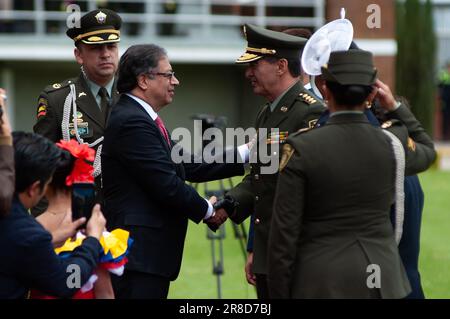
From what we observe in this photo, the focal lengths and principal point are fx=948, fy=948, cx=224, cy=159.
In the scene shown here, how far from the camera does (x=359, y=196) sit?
3836 millimetres

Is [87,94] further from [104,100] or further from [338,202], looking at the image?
[338,202]

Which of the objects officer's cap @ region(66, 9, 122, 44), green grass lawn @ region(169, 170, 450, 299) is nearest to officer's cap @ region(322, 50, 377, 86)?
officer's cap @ region(66, 9, 122, 44)

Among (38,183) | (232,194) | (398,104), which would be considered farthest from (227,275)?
(38,183)

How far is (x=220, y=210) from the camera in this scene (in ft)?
16.3

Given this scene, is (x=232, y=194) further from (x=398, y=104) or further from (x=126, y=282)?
(x=398, y=104)

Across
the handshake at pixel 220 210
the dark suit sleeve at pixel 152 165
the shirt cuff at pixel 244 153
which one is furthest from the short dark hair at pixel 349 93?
the shirt cuff at pixel 244 153

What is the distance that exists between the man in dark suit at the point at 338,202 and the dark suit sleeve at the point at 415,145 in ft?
0.71

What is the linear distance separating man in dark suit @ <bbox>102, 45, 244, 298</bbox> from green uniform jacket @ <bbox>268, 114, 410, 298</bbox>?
850 mm

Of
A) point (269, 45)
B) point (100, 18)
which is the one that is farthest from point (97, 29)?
point (269, 45)

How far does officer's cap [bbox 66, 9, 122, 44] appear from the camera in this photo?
5.56 m

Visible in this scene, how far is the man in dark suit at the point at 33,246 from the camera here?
355 cm

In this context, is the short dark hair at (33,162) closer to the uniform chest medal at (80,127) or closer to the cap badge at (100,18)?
the uniform chest medal at (80,127)

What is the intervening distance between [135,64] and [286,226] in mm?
1329
